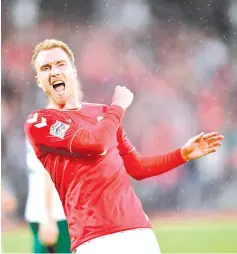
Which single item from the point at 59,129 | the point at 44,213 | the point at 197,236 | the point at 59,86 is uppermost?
the point at 59,86

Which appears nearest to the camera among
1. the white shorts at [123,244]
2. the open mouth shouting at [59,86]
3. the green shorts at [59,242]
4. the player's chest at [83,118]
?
the white shorts at [123,244]

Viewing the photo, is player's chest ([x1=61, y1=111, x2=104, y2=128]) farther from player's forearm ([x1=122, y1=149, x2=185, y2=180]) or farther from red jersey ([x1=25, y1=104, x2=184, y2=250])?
player's forearm ([x1=122, y1=149, x2=185, y2=180])

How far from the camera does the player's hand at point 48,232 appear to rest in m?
2.24

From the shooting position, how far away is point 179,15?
2.30m

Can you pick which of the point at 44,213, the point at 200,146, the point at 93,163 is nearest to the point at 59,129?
the point at 93,163

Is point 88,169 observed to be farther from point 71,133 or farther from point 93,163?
point 71,133

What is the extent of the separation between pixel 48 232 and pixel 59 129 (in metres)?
0.67

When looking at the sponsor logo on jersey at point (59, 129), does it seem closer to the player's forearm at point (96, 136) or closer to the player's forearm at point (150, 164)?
the player's forearm at point (96, 136)

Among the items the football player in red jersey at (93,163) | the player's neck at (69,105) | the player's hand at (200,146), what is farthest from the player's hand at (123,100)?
the player's hand at (200,146)

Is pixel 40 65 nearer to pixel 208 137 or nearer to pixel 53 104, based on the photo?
pixel 53 104

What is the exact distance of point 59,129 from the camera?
1.72m

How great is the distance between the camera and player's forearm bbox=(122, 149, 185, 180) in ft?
6.22

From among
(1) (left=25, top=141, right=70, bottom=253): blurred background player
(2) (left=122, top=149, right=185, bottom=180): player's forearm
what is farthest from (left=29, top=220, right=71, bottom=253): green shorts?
(2) (left=122, top=149, right=185, bottom=180): player's forearm

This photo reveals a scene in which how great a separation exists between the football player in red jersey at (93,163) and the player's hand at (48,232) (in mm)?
481
